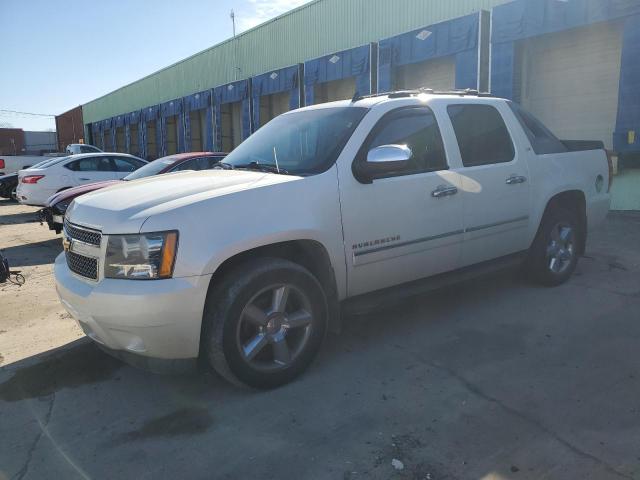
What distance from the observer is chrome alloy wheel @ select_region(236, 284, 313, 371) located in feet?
10.7

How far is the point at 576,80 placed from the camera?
1123cm

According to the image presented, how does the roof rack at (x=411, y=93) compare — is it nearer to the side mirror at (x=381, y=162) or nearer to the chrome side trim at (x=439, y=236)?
the side mirror at (x=381, y=162)

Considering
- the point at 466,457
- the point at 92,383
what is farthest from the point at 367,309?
the point at 92,383

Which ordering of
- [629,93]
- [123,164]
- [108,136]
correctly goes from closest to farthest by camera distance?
[629,93] → [123,164] → [108,136]

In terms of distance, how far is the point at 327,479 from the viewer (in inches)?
99.1

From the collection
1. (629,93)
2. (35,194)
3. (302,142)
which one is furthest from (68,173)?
(629,93)

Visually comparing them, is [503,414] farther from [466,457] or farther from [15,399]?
[15,399]

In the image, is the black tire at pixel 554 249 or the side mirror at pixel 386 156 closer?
the side mirror at pixel 386 156

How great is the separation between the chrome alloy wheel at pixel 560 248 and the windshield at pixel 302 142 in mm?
2606

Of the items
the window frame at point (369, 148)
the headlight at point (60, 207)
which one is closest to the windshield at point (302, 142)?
the window frame at point (369, 148)

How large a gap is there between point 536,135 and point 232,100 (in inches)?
817

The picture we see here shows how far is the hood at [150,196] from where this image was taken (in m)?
3.05

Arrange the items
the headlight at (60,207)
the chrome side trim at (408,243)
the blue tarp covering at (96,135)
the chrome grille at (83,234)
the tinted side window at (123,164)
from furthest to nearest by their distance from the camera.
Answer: the blue tarp covering at (96,135) → the tinted side window at (123,164) → the headlight at (60,207) → the chrome side trim at (408,243) → the chrome grille at (83,234)

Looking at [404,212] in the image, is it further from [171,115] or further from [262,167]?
[171,115]
